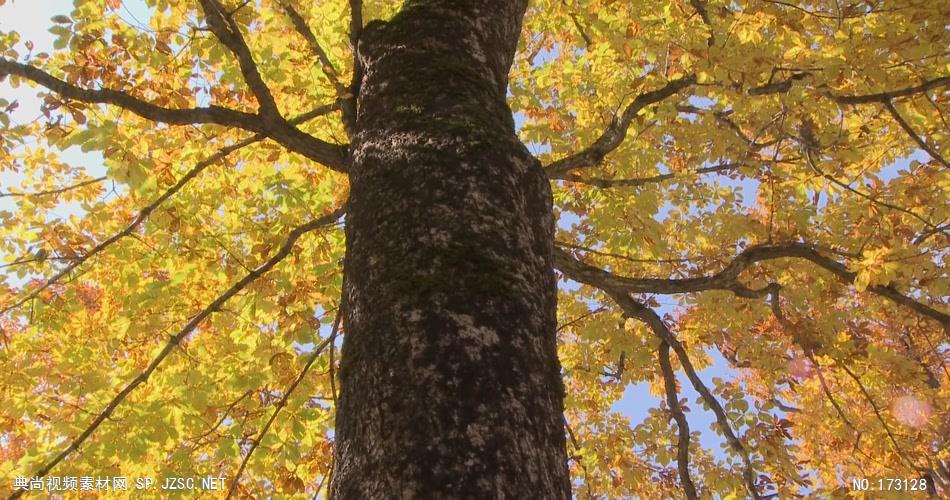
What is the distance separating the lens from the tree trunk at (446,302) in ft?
3.39

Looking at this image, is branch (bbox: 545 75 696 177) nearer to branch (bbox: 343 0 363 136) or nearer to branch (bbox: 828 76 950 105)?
branch (bbox: 828 76 950 105)

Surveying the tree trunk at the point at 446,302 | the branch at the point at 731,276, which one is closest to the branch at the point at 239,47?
the tree trunk at the point at 446,302

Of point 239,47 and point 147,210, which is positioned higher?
point 239,47

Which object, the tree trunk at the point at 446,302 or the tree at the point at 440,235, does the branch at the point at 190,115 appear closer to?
the tree at the point at 440,235

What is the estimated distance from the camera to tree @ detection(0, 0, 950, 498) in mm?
1273

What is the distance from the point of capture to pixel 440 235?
1.40 metres

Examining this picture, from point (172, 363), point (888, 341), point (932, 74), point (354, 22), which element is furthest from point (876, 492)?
point (888, 341)

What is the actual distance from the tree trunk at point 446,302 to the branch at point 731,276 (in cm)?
188

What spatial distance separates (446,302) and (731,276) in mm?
2909

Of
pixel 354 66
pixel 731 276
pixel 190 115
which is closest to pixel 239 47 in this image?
pixel 190 115

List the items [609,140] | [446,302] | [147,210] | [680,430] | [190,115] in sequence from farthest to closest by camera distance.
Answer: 1. [680,430]
2. [609,140]
3. [147,210]
4. [190,115]
5. [446,302]

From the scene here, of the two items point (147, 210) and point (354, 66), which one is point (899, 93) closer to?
point (354, 66)

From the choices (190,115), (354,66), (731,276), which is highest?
(354,66)

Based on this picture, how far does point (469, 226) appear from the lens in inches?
56.3
